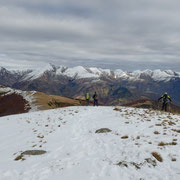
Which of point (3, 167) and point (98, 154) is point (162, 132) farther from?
point (3, 167)

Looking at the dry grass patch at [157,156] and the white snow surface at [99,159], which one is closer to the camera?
the white snow surface at [99,159]

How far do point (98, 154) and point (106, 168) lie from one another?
208 cm

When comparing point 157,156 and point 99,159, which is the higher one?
point 157,156

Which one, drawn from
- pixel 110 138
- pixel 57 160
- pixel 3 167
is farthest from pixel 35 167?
pixel 110 138

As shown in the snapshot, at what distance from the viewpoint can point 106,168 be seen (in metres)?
9.02

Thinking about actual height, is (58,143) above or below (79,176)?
below

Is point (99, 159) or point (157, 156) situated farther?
point (99, 159)

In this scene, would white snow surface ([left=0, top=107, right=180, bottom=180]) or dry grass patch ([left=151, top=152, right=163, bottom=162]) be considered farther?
dry grass patch ([left=151, top=152, right=163, bottom=162])

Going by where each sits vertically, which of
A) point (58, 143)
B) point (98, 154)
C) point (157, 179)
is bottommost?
point (58, 143)

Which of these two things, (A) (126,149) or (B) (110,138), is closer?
(A) (126,149)

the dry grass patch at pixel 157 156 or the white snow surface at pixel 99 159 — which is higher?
the dry grass patch at pixel 157 156

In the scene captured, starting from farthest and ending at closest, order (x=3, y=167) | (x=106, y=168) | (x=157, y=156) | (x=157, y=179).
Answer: (x=3, y=167)
(x=157, y=156)
(x=106, y=168)
(x=157, y=179)

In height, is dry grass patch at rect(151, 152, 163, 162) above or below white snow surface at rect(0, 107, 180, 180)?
above

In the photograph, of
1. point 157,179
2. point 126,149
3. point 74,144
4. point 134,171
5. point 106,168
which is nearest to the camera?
point 157,179
